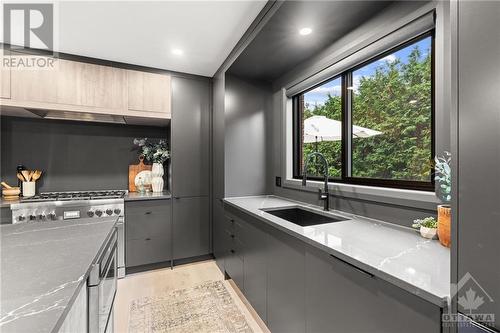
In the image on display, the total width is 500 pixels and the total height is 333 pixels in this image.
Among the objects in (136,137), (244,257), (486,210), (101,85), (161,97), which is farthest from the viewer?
(136,137)

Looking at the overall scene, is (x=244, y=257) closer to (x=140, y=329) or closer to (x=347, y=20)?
(x=140, y=329)

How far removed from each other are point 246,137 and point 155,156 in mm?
1231

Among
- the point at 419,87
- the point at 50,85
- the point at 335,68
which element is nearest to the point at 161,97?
the point at 50,85

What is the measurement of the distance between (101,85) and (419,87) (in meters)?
2.93

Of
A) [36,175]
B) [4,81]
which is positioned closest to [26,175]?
[36,175]

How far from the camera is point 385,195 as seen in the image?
1480mm

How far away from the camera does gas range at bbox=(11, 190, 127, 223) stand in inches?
86.7

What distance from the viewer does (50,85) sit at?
2.31m

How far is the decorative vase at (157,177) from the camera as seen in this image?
3.01 metres

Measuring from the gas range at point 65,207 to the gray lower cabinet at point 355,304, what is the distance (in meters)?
1.89

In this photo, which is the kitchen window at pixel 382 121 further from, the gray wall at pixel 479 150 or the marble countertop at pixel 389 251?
the gray wall at pixel 479 150

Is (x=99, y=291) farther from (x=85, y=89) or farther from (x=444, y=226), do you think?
(x=85, y=89)

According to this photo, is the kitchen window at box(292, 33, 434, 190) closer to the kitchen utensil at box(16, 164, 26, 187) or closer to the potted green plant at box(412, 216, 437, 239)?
the potted green plant at box(412, 216, 437, 239)

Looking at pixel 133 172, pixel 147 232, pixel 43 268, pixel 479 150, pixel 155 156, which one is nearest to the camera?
pixel 479 150
